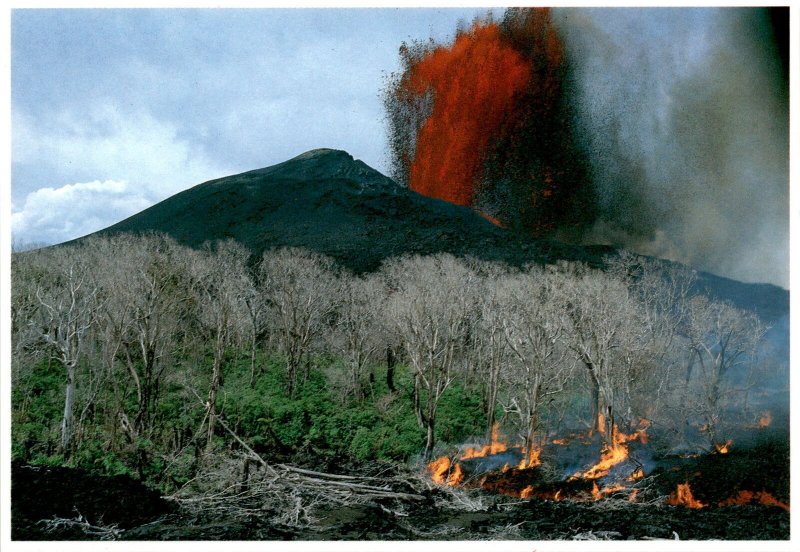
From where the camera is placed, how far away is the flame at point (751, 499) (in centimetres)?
1457

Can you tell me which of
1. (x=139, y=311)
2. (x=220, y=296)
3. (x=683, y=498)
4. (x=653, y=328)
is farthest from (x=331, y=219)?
(x=683, y=498)

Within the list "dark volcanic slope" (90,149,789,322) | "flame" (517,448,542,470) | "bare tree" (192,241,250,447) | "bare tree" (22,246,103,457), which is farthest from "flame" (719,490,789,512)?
"dark volcanic slope" (90,149,789,322)

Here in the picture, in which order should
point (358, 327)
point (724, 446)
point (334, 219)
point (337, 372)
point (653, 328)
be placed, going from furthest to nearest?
point (334, 219) < point (358, 327) < point (337, 372) < point (653, 328) < point (724, 446)

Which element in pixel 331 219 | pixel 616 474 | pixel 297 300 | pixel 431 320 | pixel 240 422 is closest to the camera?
pixel 616 474

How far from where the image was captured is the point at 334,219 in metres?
62.5

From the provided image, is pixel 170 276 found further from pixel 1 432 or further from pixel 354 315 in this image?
pixel 1 432

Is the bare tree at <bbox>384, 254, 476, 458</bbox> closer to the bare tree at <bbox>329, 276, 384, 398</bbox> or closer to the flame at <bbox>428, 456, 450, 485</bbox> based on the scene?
the flame at <bbox>428, 456, 450, 485</bbox>

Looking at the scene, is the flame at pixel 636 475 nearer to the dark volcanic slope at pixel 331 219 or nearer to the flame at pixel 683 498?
the flame at pixel 683 498

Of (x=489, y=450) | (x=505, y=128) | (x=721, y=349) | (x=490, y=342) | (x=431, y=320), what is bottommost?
(x=489, y=450)

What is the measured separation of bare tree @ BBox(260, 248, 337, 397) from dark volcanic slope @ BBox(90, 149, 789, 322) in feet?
48.5

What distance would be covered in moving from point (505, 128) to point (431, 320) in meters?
19.6

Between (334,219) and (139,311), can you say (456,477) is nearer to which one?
(139,311)

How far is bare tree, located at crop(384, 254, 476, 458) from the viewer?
22062 millimetres

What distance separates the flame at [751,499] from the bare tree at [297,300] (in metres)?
21.1
